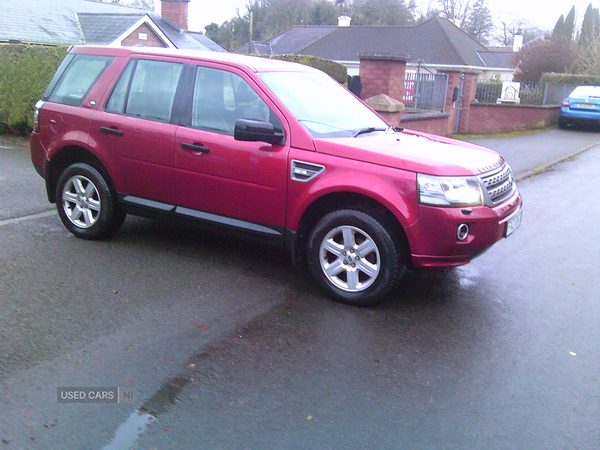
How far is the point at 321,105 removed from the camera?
566cm

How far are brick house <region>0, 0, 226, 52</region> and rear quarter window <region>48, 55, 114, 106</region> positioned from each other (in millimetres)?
22670

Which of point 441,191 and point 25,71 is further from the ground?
point 25,71

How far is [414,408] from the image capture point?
3.51 metres

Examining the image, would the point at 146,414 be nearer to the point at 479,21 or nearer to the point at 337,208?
the point at 337,208

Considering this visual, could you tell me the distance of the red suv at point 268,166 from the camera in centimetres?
470

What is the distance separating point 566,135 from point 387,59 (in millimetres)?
9868

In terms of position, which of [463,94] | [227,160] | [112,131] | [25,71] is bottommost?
[227,160]

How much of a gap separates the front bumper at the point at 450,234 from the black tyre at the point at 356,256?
0.19 m

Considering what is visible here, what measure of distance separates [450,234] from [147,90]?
318 cm

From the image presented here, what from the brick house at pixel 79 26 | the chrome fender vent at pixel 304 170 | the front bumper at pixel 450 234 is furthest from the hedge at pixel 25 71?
the brick house at pixel 79 26

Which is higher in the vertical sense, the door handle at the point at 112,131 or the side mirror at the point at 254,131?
the side mirror at the point at 254,131

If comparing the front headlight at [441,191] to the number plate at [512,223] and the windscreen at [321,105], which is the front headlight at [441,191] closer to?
the number plate at [512,223]

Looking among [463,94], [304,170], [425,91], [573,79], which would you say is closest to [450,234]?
[304,170]

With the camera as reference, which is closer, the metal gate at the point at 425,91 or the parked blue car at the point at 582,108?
the metal gate at the point at 425,91
